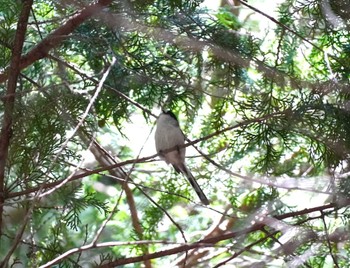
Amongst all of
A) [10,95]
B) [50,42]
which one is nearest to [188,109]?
[50,42]

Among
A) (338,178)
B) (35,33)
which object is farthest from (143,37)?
(338,178)

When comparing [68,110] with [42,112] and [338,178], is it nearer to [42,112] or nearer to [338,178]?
[42,112]

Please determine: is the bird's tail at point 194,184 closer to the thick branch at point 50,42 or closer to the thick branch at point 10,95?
the thick branch at point 50,42

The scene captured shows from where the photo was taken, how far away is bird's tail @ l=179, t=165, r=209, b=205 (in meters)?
2.24

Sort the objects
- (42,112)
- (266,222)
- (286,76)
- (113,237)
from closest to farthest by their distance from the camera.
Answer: (266,222) < (42,112) < (286,76) < (113,237)

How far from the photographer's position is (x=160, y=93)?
6.03 ft

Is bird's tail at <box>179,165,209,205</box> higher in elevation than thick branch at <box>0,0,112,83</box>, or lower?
lower

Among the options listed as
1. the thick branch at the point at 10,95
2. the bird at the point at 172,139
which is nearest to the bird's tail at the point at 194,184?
the bird at the point at 172,139

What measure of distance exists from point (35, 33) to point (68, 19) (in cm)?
41

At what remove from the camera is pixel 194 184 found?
2.28 m

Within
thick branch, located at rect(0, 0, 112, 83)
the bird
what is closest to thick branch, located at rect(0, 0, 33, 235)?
thick branch, located at rect(0, 0, 112, 83)

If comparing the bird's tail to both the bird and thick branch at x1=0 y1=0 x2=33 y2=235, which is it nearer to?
the bird

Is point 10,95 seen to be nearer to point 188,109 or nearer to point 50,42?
point 50,42

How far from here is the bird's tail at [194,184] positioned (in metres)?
2.24
